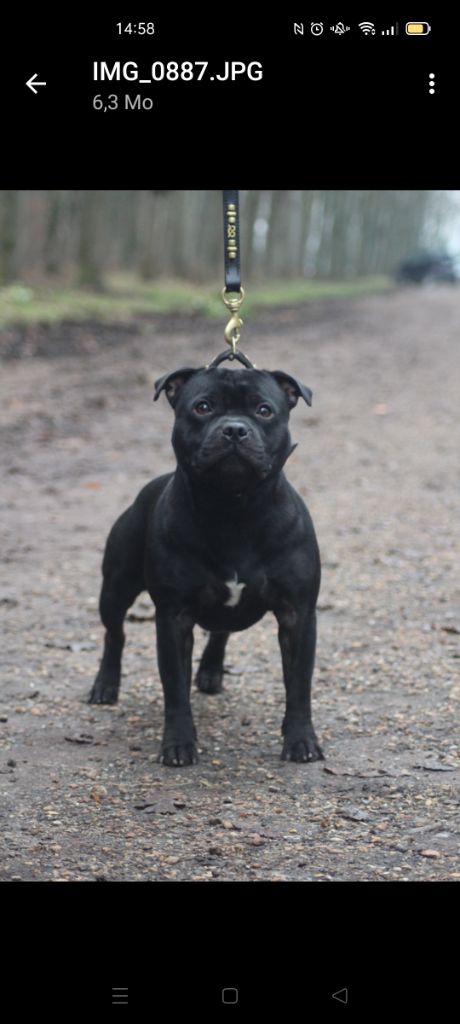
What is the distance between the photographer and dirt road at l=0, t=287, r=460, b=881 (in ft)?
12.5

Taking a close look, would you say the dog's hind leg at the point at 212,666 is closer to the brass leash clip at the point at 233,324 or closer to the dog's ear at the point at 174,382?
the dog's ear at the point at 174,382

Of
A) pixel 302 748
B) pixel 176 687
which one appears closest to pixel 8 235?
pixel 176 687

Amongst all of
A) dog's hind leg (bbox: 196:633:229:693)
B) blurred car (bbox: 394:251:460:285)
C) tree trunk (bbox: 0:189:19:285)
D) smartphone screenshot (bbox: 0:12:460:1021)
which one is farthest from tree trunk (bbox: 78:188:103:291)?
blurred car (bbox: 394:251:460:285)

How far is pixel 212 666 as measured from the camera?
5.54 metres

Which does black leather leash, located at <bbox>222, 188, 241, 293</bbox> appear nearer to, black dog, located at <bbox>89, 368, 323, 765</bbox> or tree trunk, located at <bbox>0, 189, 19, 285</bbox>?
black dog, located at <bbox>89, 368, 323, 765</bbox>

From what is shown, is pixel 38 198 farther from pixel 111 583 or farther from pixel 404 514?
pixel 111 583
